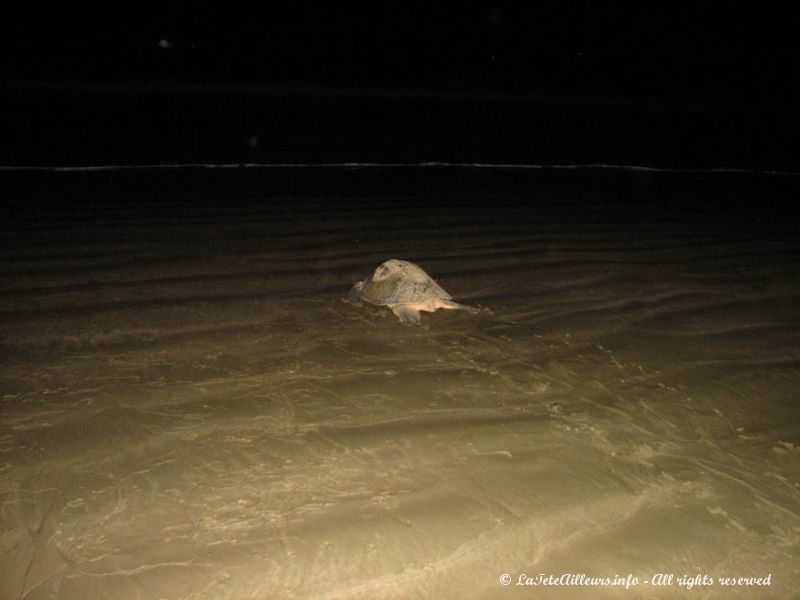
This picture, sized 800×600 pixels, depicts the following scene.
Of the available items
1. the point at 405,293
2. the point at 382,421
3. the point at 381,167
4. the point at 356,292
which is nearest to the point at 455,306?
the point at 405,293

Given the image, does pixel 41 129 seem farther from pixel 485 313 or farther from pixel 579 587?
pixel 579 587

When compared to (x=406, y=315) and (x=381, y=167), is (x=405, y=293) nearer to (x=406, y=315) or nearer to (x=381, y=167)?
(x=406, y=315)

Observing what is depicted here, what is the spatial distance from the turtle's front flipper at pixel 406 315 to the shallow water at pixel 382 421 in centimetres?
5

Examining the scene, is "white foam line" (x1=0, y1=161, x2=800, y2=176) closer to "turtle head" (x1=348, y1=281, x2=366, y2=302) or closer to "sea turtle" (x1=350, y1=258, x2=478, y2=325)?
"turtle head" (x1=348, y1=281, x2=366, y2=302)

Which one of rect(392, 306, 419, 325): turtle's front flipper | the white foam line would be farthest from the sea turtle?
the white foam line

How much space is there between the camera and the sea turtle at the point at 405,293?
117 inches

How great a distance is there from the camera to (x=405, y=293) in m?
2.99

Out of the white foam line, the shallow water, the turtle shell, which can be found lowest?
the shallow water

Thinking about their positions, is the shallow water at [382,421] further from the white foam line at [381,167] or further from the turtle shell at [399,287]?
the white foam line at [381,167]

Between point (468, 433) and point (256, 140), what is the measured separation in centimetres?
777

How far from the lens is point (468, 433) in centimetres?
201

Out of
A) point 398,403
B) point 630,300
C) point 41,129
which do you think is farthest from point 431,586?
point 41,129

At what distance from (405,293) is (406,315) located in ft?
0.40

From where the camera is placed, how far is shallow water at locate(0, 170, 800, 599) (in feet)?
4.80
